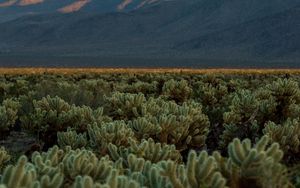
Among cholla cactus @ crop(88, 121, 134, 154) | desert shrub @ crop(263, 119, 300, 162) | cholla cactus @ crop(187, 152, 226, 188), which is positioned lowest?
desert shrub @ crop(263, 119, 300, 162)

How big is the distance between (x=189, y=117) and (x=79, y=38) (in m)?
173

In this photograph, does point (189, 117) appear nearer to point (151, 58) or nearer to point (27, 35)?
point (151, 58)

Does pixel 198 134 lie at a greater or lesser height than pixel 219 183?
lesser

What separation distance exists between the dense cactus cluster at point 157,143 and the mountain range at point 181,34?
109880mm

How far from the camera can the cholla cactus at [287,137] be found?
6672 mm

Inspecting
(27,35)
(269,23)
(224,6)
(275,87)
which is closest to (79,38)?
(27,35)

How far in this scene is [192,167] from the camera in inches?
136

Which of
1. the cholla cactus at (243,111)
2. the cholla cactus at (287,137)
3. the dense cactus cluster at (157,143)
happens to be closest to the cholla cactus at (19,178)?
the dense cactus cluster at (157,143)

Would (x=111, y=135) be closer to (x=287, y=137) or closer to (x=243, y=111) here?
(x=287, y=137)

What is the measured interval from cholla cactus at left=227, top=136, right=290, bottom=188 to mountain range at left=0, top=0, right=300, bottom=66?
384ft

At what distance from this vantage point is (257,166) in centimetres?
346

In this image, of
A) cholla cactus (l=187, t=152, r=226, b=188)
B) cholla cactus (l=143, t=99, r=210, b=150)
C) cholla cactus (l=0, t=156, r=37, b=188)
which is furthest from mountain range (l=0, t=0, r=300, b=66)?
cholla cactus (l=0, t=156, r=37, b=188)

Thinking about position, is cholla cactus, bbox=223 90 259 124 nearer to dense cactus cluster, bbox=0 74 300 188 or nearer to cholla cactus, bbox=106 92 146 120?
dense cactus cluster, bbox=0 74 300 188

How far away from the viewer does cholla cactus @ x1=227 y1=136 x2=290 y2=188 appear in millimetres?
3375
